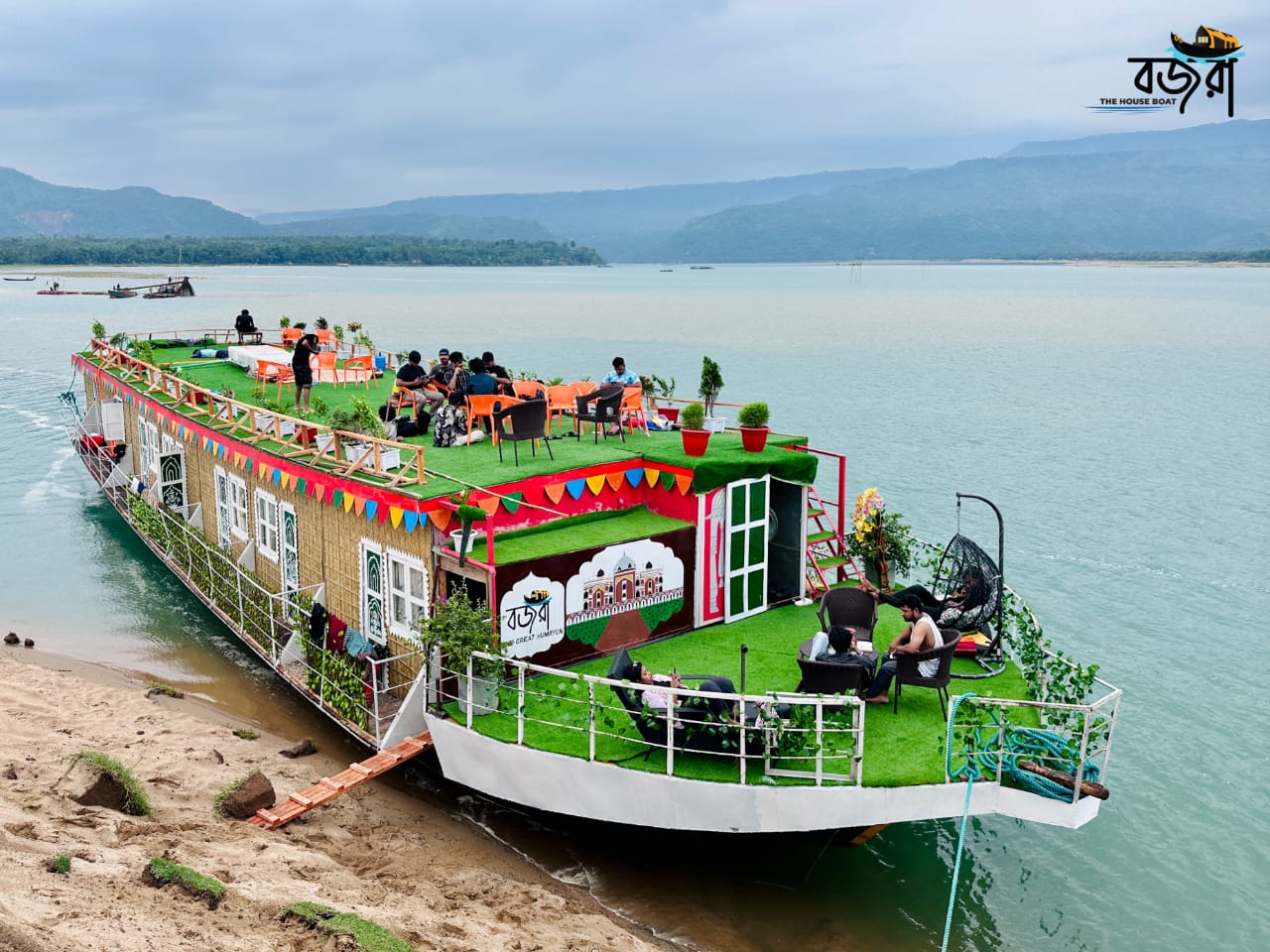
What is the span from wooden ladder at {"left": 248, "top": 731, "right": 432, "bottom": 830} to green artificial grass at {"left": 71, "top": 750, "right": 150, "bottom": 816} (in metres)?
1.22

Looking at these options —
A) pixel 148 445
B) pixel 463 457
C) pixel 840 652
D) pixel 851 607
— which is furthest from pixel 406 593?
pixel 148 445

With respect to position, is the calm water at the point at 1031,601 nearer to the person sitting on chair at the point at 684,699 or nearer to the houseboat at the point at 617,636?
the houseboat at the point at 617,636

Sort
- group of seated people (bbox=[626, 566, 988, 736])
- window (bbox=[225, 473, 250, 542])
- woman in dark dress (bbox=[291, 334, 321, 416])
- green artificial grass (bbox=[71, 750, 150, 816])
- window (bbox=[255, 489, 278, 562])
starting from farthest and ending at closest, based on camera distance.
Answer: woman in dark dress (bbox=[291, 334, 321, 416]) → window (bbox=[225, 473, 250, 542]) → window (bbox=[255, 489, 278, 562]) → green artificial grass (bbox=[71, 750, 150, 816]) → group of seated people (bbox=[626, 566, 988, 736])

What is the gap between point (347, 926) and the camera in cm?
926

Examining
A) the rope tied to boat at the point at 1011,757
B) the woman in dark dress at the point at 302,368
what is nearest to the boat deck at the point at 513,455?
the woman in dark dress at the point at 302,368

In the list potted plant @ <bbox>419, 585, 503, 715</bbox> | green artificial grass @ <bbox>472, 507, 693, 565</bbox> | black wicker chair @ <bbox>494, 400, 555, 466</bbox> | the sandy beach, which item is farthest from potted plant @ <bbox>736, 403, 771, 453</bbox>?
the sandy beach

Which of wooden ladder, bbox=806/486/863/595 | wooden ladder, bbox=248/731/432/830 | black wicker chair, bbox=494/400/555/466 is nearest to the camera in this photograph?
wooden ladder, bbox=248/731/432/830

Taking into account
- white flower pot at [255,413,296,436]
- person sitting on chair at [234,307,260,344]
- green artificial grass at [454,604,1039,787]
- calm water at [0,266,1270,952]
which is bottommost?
calm water at [0,266,1270,952]

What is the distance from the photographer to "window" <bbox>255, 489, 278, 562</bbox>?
17703 mm

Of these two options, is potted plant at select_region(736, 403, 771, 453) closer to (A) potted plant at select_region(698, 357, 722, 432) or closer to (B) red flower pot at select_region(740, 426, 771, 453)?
(B) red flower pot at select_region(740, 426, 771, 453)

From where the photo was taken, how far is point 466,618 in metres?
11.8

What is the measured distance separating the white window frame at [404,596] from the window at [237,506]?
20.2 feet

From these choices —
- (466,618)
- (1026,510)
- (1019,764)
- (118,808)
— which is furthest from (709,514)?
(1026,510)

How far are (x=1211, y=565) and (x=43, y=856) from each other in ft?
87.8
